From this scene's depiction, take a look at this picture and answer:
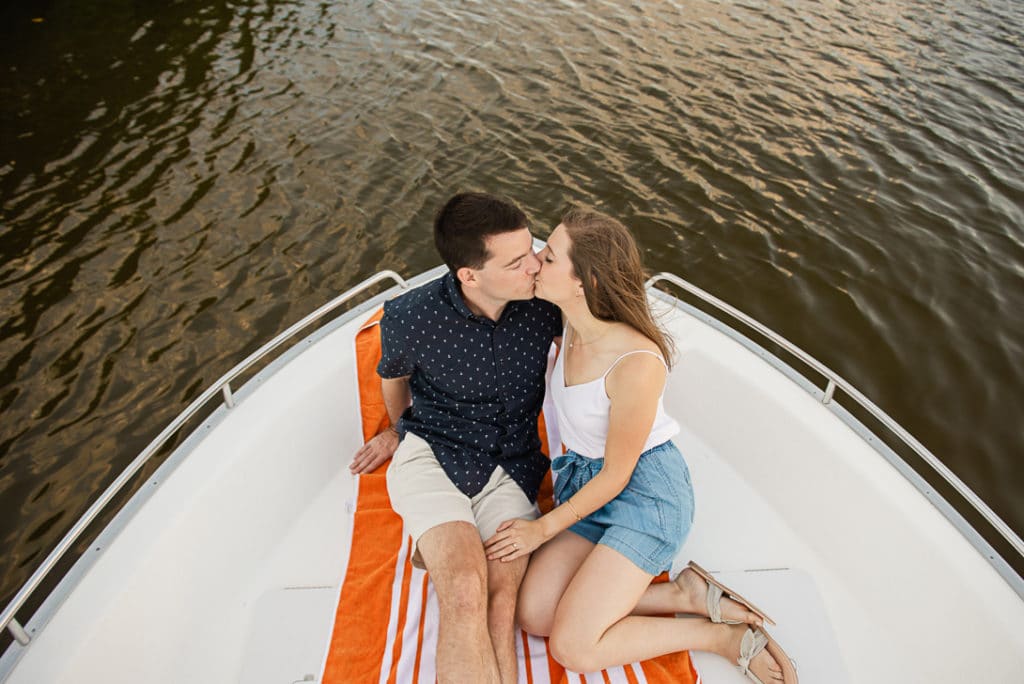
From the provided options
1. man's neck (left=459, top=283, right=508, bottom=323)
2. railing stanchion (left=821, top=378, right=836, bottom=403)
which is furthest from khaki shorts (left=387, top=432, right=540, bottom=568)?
railing stanchion (left=821, top=378, right=836, bottom=403)

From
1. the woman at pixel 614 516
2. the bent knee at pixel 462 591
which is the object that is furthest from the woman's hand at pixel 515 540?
the bent knee at pixel 462 591

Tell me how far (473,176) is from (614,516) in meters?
4.37

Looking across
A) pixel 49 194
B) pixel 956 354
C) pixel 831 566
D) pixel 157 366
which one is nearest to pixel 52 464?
pixel 157 366

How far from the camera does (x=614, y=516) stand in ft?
6.61

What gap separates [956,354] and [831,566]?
2.67m

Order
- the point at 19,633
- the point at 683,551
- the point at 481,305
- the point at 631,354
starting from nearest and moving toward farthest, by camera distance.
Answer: the point at 19,633 → the point at 631,354 → the point at 481,305 → the point at 683,551

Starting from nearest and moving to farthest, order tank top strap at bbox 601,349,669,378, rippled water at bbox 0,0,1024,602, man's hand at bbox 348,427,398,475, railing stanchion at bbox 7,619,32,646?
railing stanchion at bbox 7,619,32,646 < tank top strap at bbox 601,349,669,378 < man's hand at bbox 348,427,398,475 < rippled water at bbox 0,0,1024,602

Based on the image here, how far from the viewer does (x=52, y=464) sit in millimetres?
3477

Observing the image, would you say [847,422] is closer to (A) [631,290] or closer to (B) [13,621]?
(A) [631,290]

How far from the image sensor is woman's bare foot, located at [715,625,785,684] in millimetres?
1858

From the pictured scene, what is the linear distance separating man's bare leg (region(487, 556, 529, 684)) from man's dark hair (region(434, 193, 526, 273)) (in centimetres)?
95

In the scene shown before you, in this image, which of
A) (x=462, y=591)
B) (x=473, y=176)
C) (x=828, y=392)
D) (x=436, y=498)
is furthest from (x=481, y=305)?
(x=473, y=176)

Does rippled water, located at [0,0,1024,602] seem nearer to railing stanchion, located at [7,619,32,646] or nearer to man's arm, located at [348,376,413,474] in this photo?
railing stanchion, located at [7,619,32,646]

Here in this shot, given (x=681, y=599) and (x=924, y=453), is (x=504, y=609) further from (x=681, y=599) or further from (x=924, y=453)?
(x=924, y=453)
